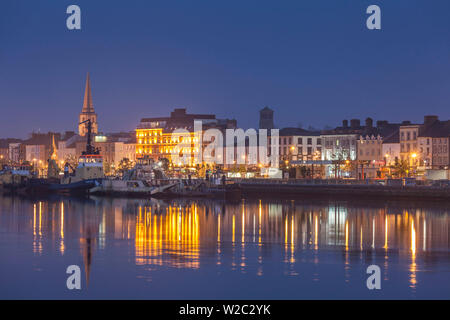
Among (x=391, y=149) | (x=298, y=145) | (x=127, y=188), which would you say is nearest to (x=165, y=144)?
(x=298, y=145)

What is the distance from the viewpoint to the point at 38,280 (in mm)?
22750

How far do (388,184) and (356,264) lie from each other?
38.0m

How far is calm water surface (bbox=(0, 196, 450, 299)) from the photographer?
2136 centimetres

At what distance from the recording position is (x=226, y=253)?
27562mm

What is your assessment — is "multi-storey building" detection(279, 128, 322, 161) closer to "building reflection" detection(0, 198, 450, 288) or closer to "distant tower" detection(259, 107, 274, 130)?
"distant tower" detection(259, 107, 274, 130)

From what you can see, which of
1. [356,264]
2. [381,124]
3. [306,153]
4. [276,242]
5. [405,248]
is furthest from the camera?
[306,153]

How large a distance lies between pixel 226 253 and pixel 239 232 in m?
7.09

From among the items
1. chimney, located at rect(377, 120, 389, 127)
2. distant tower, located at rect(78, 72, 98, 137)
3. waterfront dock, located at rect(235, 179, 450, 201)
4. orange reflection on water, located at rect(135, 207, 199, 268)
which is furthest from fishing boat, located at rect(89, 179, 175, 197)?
distant tower, located at rect(78, 72, 98, 137)

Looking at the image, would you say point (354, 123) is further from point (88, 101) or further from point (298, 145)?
point (88, 101)

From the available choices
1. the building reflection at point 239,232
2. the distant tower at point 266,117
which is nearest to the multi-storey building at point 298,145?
the distant tower at point 266,117

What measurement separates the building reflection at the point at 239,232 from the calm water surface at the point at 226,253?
0.05m
